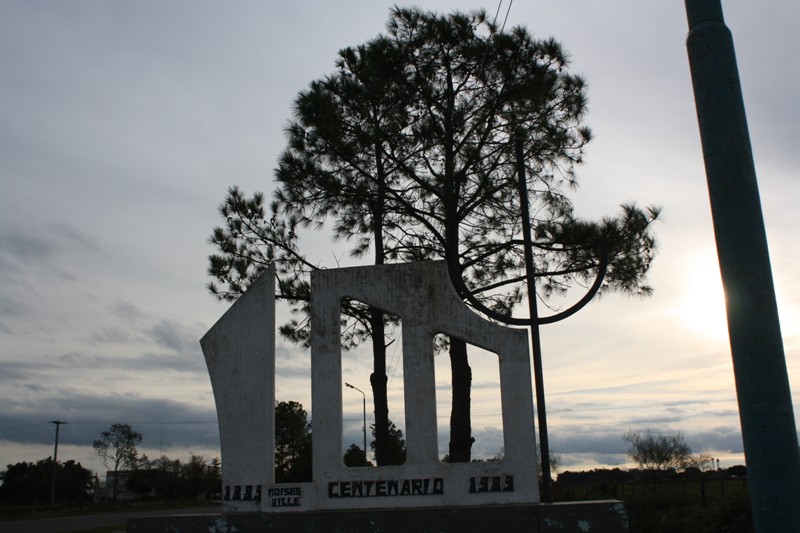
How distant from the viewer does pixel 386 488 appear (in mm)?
8062

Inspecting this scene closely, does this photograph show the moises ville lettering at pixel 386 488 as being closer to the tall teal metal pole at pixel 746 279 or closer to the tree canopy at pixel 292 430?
the tall teal metal pole at pixel 746 279

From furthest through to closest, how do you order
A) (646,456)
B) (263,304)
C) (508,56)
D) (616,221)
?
(646,456)
(508,56)
(616,221)
(263,304)

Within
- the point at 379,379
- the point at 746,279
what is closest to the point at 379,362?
the point at 379,379

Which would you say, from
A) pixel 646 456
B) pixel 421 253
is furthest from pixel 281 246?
pixel 646 456

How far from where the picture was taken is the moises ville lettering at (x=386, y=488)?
26.2 feet

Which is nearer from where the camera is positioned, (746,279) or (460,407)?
(746,279)

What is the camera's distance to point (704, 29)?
3.48m

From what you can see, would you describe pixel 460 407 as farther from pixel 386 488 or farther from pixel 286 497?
pixel 286 497

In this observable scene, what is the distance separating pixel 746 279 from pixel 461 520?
5.26 m

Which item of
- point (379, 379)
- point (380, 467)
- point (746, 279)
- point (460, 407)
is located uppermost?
point (379, 379)

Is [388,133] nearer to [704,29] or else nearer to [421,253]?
[421,253]

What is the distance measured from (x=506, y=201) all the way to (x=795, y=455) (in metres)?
10.0

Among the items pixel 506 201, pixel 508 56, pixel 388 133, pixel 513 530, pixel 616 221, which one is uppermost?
pixel 508 56

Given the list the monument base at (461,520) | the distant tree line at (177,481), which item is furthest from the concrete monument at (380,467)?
the distant tree line at (177,481)
